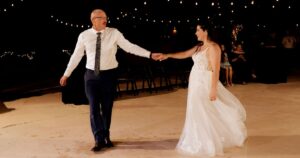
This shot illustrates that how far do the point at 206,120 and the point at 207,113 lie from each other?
0.10m

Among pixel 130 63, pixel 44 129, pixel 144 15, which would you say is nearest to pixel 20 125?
pixel 44 129

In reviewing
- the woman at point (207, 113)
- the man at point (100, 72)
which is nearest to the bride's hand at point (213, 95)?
the woman at point (207, 113)

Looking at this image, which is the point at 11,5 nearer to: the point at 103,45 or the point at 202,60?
the point at 103,45

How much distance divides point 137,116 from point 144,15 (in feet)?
28.1

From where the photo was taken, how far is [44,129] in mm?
7621

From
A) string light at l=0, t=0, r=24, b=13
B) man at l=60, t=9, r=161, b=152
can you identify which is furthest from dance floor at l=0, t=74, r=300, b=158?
string light at l=0, t=0, r=24, b=13

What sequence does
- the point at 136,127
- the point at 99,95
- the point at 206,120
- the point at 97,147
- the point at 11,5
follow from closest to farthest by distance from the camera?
the point at 206,120 < the point at 97,147 < the point at 99,95 < the point at 136,127 < the point at 11,5

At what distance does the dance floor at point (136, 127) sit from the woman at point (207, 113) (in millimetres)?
188

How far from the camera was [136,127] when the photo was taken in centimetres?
761

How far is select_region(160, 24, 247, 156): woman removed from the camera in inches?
237

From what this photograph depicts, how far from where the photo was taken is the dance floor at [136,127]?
6125 millimetres

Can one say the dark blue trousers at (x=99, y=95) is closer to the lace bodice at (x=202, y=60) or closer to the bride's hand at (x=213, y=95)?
the lace bodice at (x=202, y=60)

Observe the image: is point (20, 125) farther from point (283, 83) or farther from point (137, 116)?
point (283, 83)

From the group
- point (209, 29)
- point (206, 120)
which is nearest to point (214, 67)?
point (209, 29)
